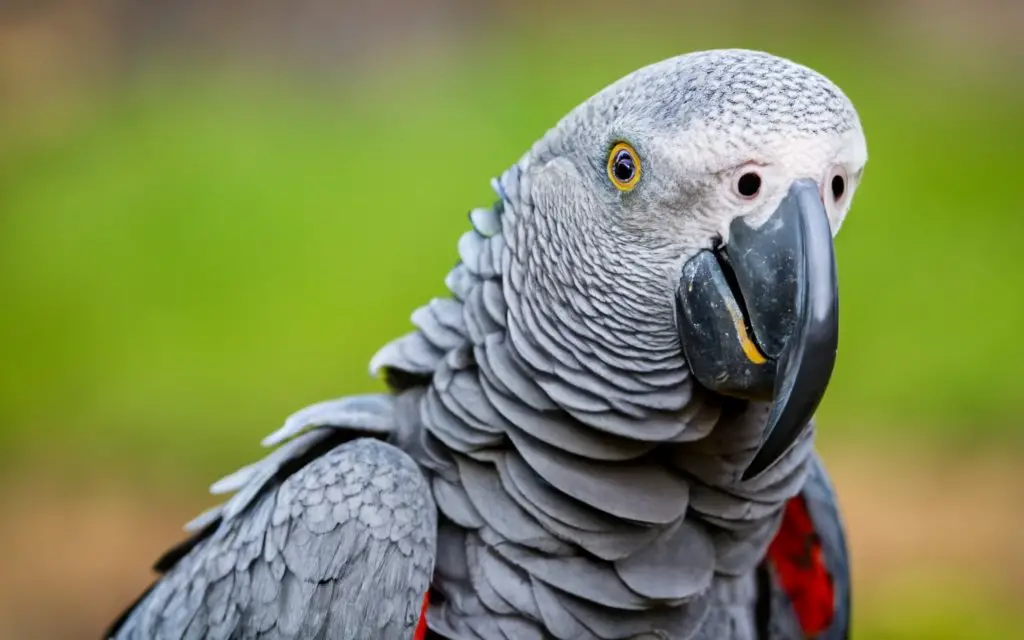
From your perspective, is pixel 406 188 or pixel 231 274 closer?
pixel 231 274

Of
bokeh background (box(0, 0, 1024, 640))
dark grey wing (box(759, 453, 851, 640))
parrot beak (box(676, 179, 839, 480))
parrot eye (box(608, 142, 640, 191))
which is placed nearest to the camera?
parrot beak (box(676, 179, 839, 480))

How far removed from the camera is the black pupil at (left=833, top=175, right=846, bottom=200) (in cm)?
116

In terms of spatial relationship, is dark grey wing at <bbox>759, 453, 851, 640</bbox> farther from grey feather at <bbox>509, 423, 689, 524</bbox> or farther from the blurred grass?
the blurred grass

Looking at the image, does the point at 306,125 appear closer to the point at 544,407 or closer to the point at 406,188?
the point at 406,188

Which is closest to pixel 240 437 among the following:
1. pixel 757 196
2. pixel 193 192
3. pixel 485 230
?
pixel 193 192

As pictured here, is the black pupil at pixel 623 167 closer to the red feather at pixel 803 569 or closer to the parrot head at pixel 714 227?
the parrot head at pixel 714 227

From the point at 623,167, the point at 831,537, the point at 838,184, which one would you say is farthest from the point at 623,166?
the point at 831,537

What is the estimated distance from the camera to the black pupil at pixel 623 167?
1.24 metres

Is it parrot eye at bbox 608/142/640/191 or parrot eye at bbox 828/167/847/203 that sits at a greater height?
parrot eye at bbox 608/142/640/191

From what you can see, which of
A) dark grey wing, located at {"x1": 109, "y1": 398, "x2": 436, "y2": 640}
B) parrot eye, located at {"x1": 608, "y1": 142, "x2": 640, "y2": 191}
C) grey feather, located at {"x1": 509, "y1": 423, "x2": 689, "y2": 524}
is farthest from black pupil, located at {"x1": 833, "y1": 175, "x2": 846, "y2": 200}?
dark grey wing, located at {"x1": 109, "y1": 398, "x2": 436, "y2": 640}

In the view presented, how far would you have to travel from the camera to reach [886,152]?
3.80m

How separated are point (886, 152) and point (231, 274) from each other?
260 cm

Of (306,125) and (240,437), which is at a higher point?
(306,125)

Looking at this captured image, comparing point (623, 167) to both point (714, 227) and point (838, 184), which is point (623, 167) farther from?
point (838, 184)
